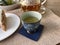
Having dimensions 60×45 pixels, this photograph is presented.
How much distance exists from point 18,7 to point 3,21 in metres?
0.19

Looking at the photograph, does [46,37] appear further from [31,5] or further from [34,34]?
[31,5]

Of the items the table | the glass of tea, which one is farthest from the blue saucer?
the glass of tea

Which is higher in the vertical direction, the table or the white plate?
the white plate

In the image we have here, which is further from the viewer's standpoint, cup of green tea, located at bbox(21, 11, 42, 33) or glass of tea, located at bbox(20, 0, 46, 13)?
glass of tea, located at bbox(20, 0, 46, 13)

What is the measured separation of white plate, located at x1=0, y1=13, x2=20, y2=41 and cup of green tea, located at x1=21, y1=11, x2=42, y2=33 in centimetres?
5

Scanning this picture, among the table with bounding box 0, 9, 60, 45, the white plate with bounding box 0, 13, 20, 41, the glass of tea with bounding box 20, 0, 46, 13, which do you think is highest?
the glass of tea with bounding box 20, 0, 46, 13

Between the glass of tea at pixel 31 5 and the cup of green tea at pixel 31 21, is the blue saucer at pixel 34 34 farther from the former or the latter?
the glass of tea at pixel 31 5

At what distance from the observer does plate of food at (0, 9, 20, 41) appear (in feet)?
1.71

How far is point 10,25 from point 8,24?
0.01 meters

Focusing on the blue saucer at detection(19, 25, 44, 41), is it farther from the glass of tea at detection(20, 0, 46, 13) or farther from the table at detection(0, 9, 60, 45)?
the glass of tea at detection(20, 0, 46, 13)

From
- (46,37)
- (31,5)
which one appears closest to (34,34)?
(46,37)

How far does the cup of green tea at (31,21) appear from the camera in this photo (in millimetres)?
512

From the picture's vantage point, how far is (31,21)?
537 millimetres

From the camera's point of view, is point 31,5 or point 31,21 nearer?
point 31,21
